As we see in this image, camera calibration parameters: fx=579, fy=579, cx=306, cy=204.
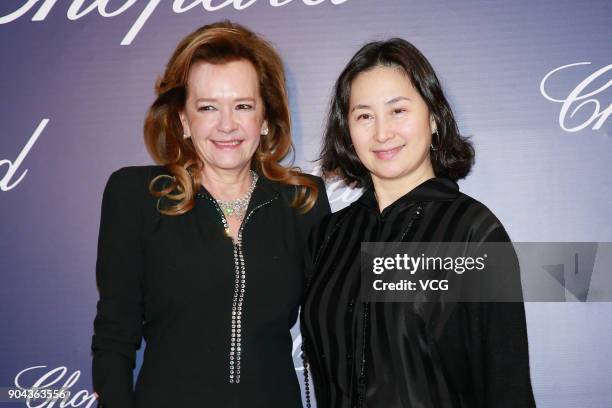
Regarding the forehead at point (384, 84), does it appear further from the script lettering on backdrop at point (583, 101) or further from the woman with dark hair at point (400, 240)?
the script lettering on backdrop at point (583, 101)

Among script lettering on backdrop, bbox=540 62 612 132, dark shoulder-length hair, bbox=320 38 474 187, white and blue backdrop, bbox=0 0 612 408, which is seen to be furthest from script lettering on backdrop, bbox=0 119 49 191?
script lettering on backdrop, bbox=540 62 612 132

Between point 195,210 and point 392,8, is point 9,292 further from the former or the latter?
A: point 392,8

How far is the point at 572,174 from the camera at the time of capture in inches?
85.0

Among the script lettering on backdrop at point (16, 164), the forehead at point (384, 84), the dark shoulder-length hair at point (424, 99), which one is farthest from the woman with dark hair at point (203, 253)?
the script lettering on backdrop at point (16, 164)

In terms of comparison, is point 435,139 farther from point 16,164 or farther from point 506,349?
point 16,164

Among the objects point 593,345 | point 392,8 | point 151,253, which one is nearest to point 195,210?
point 151,253

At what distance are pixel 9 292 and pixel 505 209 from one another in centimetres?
196

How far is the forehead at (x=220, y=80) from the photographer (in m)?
1.80

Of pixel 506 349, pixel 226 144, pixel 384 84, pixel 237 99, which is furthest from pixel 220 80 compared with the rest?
pixel 506 349

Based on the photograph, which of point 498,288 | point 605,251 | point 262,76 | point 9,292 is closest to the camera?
point 498,288

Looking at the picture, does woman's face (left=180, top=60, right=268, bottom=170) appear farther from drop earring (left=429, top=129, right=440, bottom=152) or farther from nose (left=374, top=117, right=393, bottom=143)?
drop earring (left=429, top=129, right=440, bottom=152)

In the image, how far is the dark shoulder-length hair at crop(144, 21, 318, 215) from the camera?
1.83 meters

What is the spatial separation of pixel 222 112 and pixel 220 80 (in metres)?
0.10

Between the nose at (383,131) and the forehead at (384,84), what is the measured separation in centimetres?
8
